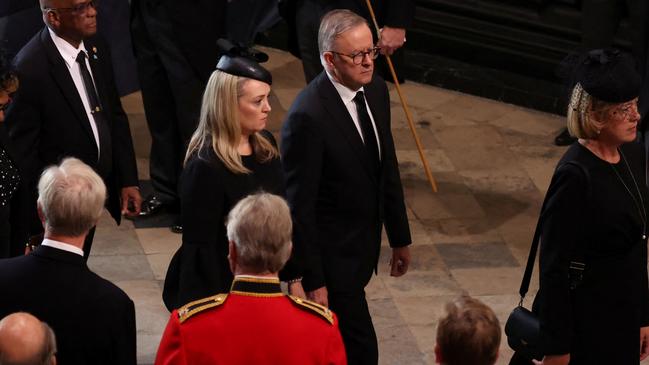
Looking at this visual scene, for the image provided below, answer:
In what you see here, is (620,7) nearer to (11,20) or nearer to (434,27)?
(434,27)

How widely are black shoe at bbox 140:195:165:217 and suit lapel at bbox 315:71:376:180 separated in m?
2.72

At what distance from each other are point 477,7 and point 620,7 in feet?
5.06

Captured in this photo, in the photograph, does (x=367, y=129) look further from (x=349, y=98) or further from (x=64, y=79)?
(x=64, y=79)

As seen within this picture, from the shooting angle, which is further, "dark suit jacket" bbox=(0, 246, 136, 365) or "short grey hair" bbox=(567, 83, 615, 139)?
"short grey hair" bbox=(567, 83, 615, 139)

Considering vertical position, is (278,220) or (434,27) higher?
(278,220)

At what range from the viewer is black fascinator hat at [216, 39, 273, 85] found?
5.52 metres

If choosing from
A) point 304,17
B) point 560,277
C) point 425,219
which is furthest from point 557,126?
point 560,277

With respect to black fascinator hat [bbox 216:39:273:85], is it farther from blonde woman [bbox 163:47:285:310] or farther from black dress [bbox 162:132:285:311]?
black dress [bbox 162:132:285:311]

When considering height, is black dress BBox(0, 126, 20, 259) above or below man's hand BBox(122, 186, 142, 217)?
above

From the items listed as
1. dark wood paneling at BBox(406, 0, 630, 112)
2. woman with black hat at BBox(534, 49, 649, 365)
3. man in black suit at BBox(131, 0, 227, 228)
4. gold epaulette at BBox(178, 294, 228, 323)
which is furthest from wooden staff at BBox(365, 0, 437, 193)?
gold epaulette at BBox(178, 294, 228, 323)

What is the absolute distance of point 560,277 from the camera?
506 centimetres

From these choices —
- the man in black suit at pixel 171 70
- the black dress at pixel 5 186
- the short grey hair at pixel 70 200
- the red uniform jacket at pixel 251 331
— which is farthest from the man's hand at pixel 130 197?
the red uniform jacket at pixel 251 331

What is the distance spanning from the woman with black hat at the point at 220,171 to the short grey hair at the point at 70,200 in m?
0.78

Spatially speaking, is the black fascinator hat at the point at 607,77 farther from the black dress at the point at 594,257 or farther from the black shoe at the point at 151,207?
the black shoe at the point at 151,207
